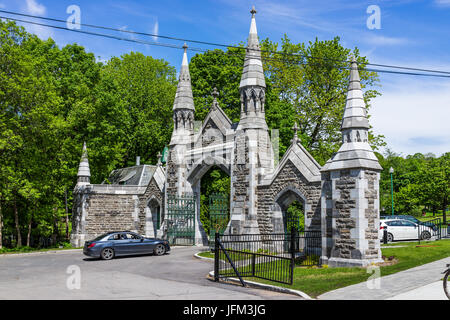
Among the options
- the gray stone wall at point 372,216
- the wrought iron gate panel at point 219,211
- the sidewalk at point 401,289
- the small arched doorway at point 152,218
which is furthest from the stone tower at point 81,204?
the sidewalk at point 401,289

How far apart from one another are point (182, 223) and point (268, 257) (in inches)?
344

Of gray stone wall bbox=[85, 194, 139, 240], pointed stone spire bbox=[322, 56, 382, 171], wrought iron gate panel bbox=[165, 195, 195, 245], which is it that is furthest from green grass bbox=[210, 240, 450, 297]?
gray stone wall bbox=[85, 194, 139, 240]

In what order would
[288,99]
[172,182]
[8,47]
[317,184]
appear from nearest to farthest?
1. [317,184]
2. [8,47]
3. [172,182]
4. [288,99]

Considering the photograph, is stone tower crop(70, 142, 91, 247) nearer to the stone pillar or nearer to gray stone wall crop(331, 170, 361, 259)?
the stone pillar

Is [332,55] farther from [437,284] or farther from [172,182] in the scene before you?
[437,284]

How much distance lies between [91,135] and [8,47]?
8394 mm

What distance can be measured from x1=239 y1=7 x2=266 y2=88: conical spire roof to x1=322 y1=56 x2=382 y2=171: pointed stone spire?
627 cm

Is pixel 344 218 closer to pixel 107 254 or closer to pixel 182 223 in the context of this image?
pixel 107 254

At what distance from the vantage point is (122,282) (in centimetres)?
1127

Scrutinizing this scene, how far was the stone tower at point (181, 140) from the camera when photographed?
80.6 feet

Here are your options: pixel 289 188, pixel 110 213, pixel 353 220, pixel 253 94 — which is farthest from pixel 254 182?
pixel 110 213

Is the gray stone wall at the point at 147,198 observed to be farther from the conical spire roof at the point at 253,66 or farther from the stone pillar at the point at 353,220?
the stone pillar at the point at 353,220
